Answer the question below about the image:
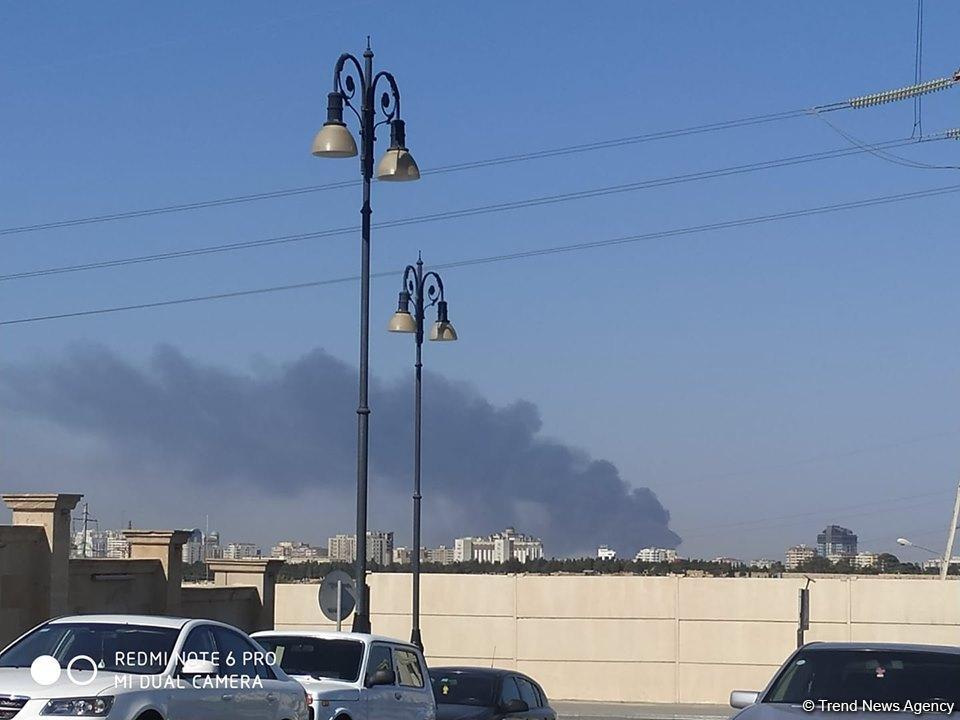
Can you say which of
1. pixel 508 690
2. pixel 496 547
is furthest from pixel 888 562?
pixel 508 690

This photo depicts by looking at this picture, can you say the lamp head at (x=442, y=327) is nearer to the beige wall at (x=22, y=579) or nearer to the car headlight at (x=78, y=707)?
the beige wall at (x=22, y=579)

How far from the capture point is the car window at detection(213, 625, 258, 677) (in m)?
→ 14.2

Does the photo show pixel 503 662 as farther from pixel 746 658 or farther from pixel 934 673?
pixel 934 673

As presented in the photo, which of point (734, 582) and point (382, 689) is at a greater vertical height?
point (382, 689)

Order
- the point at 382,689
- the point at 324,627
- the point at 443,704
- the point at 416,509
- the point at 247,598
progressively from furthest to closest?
the point at 324,627 < the point at 247,598 < the point at 416,509 < the point at 443,704 < the point at 382,689

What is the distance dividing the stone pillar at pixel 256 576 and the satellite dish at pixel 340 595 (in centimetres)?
1118

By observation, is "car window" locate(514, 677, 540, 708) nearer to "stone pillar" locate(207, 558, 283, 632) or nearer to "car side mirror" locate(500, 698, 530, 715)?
"car side mirror" locate(500, 698, 530, 715)

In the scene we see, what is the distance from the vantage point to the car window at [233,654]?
14234mm

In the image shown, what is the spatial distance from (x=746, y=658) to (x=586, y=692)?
5.49 metres

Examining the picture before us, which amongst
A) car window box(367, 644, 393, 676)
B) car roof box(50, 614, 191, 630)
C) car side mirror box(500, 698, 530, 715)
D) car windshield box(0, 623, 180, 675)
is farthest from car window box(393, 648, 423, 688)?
car windshield box(0, 623, 180, 675)

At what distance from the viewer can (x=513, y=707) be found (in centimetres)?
1898

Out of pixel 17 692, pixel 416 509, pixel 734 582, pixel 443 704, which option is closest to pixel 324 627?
pixel 734 582

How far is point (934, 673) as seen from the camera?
12.0 metres

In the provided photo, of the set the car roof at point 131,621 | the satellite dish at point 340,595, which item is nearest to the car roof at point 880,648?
the car roof at point 131,621
